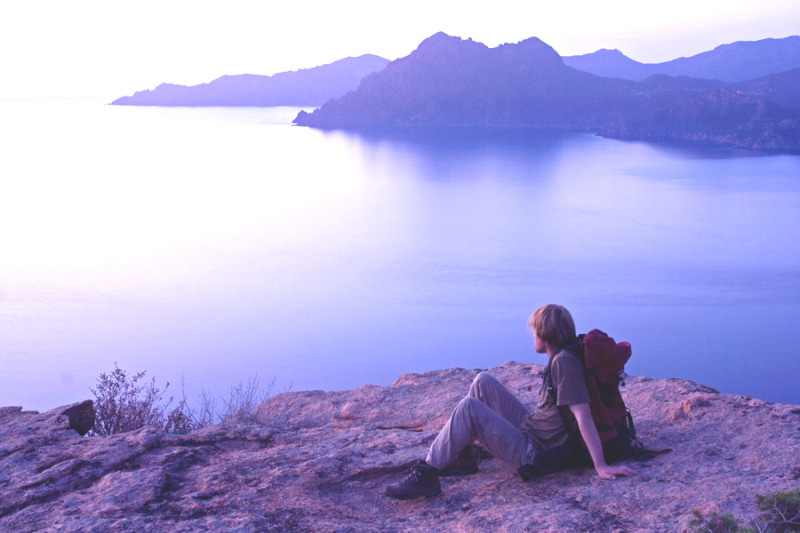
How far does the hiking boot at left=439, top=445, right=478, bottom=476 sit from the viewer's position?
10.7 ft

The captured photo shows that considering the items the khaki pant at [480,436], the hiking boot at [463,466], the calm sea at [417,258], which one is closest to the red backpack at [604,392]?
the khaki pant at [480,436]

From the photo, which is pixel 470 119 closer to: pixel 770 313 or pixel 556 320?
pixel 770 313

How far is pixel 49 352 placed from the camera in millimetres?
14789

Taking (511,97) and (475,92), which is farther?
(475,92)

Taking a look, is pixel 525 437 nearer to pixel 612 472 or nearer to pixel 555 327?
pixel 612 472

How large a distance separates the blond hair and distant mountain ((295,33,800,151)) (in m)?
58.0

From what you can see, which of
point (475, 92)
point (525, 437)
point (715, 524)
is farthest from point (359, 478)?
point (475, 92)

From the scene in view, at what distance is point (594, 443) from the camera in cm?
292

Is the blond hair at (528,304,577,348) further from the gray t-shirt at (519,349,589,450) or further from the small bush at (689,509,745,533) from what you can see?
the small bush at (689,509,745,533)

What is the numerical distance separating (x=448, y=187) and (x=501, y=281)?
60.2 ft

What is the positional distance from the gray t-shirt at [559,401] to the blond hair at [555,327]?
0.06m

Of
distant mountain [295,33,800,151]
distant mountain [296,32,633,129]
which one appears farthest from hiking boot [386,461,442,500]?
distant mountain [296,32,633,129]

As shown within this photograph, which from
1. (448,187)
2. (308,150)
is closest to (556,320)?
(448,187)

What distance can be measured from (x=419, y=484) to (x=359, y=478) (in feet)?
1.47
